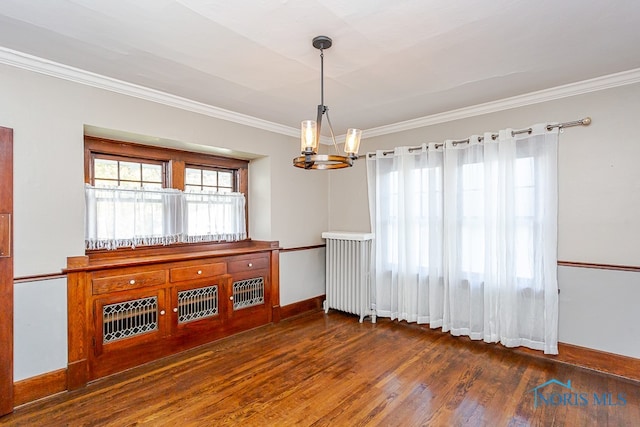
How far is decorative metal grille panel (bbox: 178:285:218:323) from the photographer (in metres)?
3.26

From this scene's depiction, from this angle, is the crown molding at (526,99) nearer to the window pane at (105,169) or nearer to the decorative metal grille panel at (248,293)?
the decorative metal grille panel at (248,293)

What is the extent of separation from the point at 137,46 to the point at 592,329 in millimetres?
4235

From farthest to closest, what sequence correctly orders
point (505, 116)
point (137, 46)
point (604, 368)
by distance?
point (505, 116), point (604, 368), point (137, 46)

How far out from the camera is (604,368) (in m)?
2.75

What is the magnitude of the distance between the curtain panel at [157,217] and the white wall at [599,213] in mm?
3395

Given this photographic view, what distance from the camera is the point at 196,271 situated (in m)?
3.34

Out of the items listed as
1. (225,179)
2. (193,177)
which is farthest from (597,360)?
(193,177)

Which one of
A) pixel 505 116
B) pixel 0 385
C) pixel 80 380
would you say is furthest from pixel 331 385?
pixel 505 116

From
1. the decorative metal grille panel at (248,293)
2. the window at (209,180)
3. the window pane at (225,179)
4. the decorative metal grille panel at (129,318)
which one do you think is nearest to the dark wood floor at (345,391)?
the decorative metal grille panel at (129,318)

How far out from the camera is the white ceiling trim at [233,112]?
240cm

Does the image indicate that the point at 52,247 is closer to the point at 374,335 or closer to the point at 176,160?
the point at 176,160

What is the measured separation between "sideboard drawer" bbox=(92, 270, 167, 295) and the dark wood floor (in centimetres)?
73

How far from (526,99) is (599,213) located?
4.01 ft

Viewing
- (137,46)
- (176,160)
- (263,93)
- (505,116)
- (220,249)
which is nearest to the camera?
(137,46)
